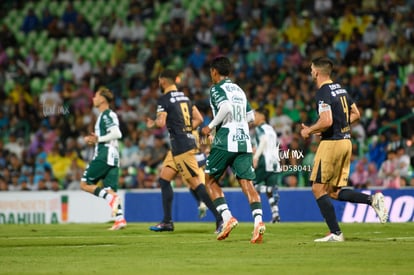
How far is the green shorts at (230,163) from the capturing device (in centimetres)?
1401

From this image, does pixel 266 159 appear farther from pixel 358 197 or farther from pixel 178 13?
pixel 178 13

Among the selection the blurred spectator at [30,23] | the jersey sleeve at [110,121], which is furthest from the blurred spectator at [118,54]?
the jersey sleeve at [110,121]

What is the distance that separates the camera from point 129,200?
25422mm

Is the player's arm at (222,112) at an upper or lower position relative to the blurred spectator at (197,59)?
lower

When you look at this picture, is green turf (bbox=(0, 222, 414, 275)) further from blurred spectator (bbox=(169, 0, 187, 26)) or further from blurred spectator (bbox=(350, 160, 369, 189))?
blurred spectator (bbox=(169, 0, 187, 26))

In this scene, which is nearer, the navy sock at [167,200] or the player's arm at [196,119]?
the player's arm at [196,119]

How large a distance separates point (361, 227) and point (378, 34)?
11166 millimetres

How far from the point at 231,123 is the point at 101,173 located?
5780 millimetres

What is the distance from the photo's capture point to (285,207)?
2362 cm

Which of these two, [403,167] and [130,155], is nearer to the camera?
[403,167]

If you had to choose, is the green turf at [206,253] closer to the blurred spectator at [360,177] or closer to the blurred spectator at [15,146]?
the blurred spectator at [360,177]

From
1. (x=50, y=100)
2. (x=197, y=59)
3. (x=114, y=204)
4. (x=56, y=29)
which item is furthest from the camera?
(x=56, y=29)

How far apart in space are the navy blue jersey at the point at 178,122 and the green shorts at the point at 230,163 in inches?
109

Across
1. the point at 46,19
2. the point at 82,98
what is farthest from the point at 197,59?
the point at 46,19
